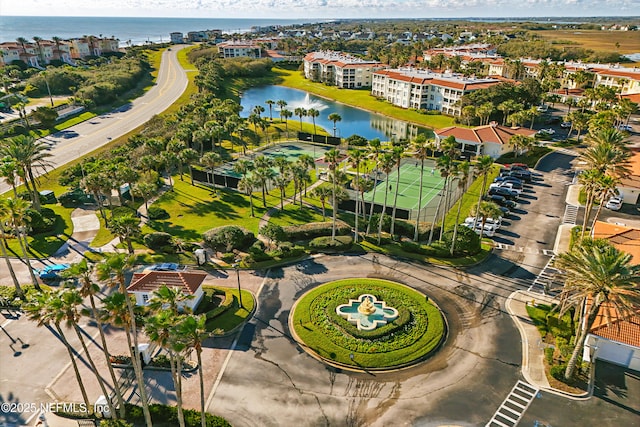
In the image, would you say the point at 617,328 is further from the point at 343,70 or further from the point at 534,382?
the point at 343,70

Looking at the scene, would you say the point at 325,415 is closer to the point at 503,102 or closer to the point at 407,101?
the point at 503,102

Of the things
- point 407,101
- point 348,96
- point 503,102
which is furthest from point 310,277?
point 348,96

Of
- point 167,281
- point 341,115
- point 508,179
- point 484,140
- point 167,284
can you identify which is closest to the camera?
point 167,284

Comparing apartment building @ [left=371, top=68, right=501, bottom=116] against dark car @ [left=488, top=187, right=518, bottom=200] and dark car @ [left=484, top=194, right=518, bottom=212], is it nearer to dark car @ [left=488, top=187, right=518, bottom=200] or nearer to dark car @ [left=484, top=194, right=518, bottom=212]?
dark car @ [left=488, top=187, right=518, bottom=200]

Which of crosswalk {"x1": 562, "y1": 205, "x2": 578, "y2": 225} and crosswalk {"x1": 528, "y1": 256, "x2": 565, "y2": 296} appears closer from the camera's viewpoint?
crosswalk {"x1": 528, "y1": 256, "x2": 565, "y2": 296}

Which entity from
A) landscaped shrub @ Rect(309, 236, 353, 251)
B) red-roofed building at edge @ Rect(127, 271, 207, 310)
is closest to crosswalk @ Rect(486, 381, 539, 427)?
landscaped shrub @ Rect(309, 236, 353, 251)

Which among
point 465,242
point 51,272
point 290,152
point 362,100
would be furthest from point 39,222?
point 362,100
